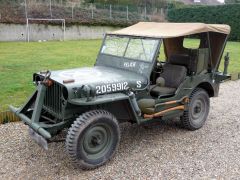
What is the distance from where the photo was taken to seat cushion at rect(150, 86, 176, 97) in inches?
223

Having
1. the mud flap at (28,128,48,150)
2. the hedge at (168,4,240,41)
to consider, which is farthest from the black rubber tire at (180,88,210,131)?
the hedge at (168,4,240,41)

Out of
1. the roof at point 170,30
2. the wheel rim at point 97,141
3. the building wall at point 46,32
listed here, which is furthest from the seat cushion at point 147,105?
the building wall at point 46,32

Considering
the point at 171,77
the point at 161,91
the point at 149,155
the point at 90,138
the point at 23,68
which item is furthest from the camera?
the point at 23,68

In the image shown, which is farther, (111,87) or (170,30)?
(170,30)

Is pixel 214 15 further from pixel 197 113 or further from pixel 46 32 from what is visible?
pixel 197 113

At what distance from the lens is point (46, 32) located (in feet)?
80.0

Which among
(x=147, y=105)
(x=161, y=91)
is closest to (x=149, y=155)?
(x=147, y=105)

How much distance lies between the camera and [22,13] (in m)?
25.3

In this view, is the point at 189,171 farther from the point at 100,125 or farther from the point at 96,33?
the point at 96,33

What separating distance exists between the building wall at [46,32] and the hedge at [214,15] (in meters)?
6.80

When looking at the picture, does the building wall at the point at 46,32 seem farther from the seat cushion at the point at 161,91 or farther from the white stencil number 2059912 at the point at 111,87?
the white stencil number 2059912 at the point at 111,87

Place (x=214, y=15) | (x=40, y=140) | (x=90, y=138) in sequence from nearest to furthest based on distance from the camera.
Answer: (x=40, y=140) < (x=90, y=138) < (x=214, y=15)

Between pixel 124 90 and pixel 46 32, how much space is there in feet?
67.5

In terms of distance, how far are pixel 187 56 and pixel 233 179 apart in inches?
97.1
